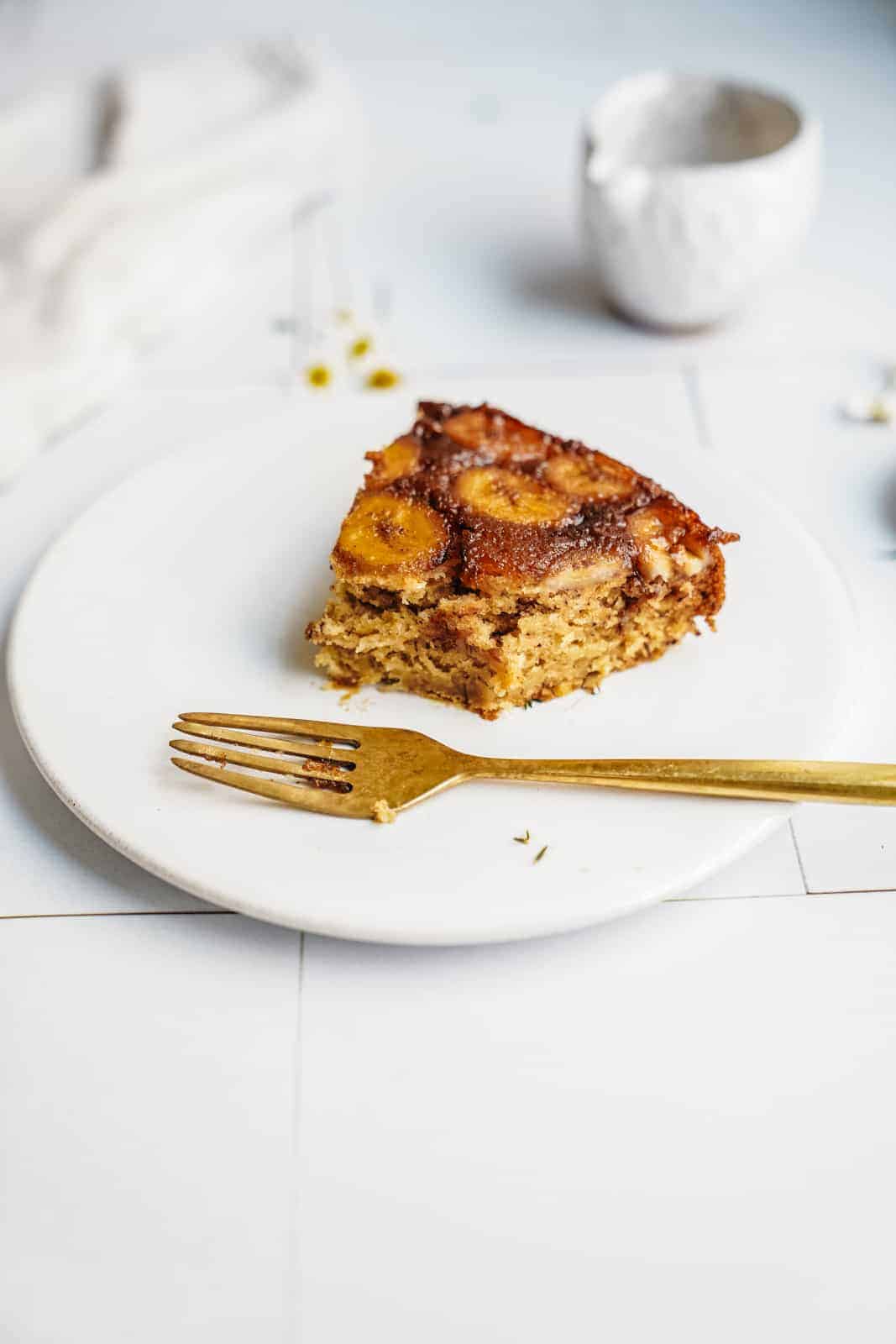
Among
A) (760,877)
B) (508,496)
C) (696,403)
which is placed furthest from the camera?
(696,403)

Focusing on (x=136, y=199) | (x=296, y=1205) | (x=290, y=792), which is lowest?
(x=296, y=1205)

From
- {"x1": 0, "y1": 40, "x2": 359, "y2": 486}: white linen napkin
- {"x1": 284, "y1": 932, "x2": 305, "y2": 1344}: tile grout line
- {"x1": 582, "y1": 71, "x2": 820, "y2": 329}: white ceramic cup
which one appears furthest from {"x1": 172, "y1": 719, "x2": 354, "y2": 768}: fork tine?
{"x1": 582, "y1": 71, "x2": 820, "y2": 329}: white ceramic cup

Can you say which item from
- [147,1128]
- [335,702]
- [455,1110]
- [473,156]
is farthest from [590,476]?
[473,156]

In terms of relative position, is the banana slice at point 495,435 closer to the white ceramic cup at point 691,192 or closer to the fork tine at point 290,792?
the fork tine at point 290,792

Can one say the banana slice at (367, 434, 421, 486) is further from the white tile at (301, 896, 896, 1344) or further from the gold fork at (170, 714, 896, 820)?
the white tile at (301, 896, 896, 1344)

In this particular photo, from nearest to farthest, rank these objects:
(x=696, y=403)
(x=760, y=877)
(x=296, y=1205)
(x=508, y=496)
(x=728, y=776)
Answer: (x=296, y=1205) < (x=728, y=776) < (x=760, y=877) < (x=508, y=496) < (x=696, y=403)

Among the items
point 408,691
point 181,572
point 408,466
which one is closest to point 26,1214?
point 408,691

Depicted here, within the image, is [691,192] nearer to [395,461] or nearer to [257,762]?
[395,461]
